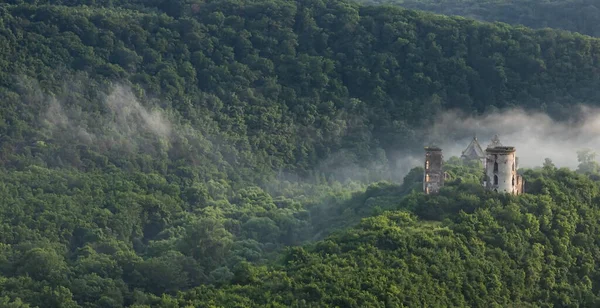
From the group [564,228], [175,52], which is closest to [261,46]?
[175,52]

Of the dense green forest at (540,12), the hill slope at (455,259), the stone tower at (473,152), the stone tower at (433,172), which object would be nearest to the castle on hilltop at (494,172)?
the stone tower at (433,172)

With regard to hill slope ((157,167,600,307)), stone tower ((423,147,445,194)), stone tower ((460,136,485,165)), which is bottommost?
hill slope ((157,167,600,307))

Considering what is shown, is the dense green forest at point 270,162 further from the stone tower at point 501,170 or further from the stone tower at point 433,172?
the stone tower at point 433,172

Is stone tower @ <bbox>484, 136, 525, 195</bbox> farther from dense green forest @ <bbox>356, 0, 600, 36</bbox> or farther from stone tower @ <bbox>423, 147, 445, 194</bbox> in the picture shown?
dense green forest @ <bbox>356, 0, 600, 36</bbox>

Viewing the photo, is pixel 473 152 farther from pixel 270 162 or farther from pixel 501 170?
pixel 270 162

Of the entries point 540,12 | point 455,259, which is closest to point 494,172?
point 455,259

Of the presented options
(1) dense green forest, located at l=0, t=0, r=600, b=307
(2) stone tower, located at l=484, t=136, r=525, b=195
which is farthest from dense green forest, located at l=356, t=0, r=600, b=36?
(2) stone tower, located at l=484, t=136, r=525, b=195

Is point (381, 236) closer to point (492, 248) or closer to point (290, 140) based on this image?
point (492, 248)
